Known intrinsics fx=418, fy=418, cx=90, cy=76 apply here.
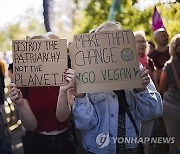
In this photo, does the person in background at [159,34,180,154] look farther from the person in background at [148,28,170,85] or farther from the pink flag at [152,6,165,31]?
the pink flag at [152,6,165,31]

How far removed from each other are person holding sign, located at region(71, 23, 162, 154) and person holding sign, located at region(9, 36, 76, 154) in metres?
0.25

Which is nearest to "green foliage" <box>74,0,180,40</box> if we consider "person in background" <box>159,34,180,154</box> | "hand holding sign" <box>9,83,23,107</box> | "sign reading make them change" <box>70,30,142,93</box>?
"person in background" <box>159,34,180,154</box>

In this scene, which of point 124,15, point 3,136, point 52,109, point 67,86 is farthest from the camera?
point 124,15

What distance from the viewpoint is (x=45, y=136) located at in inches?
127

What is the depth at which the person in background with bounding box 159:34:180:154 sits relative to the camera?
4602 mm

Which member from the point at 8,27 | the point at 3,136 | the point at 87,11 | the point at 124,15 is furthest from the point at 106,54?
the point at 8,27

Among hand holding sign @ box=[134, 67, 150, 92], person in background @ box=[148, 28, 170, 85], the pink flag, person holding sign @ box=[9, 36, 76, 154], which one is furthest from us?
the pink flag

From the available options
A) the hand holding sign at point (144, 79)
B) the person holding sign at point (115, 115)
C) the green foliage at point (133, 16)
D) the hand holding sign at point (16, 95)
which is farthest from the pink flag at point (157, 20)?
the hand holding sign at point (16, 95)

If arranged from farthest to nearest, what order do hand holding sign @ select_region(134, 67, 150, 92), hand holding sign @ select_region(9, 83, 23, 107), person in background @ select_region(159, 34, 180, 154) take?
person in background @ select_region(159, 34, 180, 154) < hand holding sign @ select_region(9, 83, 23, 107) < hand holding sign @ select_region(134, 67, 150, 92)

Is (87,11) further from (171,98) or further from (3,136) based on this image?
(3,136)

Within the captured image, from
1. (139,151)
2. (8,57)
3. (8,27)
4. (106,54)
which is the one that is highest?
(8,27)

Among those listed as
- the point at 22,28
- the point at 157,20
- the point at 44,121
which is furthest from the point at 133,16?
the point at 22,28

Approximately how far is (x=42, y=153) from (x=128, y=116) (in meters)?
0.79

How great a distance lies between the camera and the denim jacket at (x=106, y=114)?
2.91m
